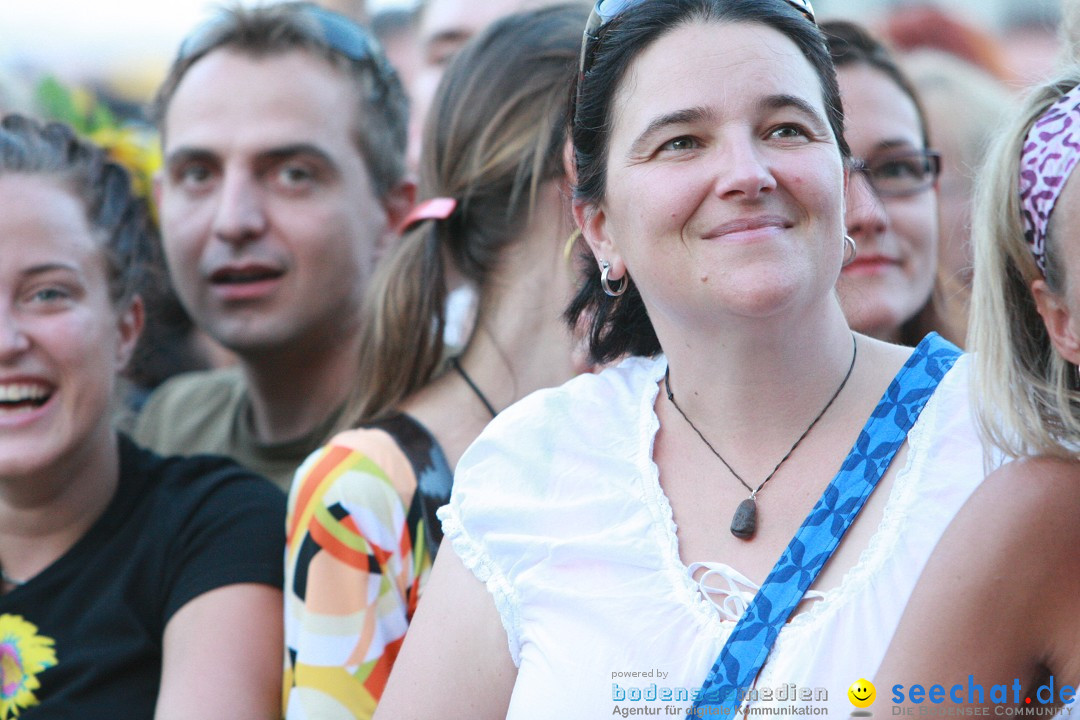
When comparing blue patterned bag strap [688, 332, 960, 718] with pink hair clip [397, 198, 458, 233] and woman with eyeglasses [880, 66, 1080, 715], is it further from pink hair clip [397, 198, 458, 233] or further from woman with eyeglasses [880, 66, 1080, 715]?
pink hair clip [397, 198, 458, 233]

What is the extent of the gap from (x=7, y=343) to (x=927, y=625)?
194cm

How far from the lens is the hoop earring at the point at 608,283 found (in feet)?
6.98

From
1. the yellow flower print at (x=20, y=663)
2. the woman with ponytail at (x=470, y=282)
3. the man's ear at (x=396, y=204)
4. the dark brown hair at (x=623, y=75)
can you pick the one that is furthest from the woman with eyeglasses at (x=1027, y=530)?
the man's ear at (x=396, y=204)

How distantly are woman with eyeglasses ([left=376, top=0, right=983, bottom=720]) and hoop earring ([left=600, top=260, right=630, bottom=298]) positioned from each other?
0.5 inches

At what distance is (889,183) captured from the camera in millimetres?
3041

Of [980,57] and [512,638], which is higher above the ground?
A: [980,57]

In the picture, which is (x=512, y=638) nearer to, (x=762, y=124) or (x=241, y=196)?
(x=762, y=124)

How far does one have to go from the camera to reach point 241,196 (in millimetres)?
3217

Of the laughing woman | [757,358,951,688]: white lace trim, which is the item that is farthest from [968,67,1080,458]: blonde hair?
the laughing woman

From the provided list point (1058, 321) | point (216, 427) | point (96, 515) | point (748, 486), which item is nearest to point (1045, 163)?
point (1058, 321)

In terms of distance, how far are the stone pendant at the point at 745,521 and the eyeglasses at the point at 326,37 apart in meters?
2.11

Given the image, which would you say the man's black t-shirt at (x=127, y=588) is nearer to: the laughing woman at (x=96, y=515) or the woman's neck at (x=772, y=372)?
the laughing woman at (x=96, y=515)

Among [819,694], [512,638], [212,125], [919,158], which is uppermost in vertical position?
[212,125]

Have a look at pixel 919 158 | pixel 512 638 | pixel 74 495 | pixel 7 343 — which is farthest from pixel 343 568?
pixel 919 158
